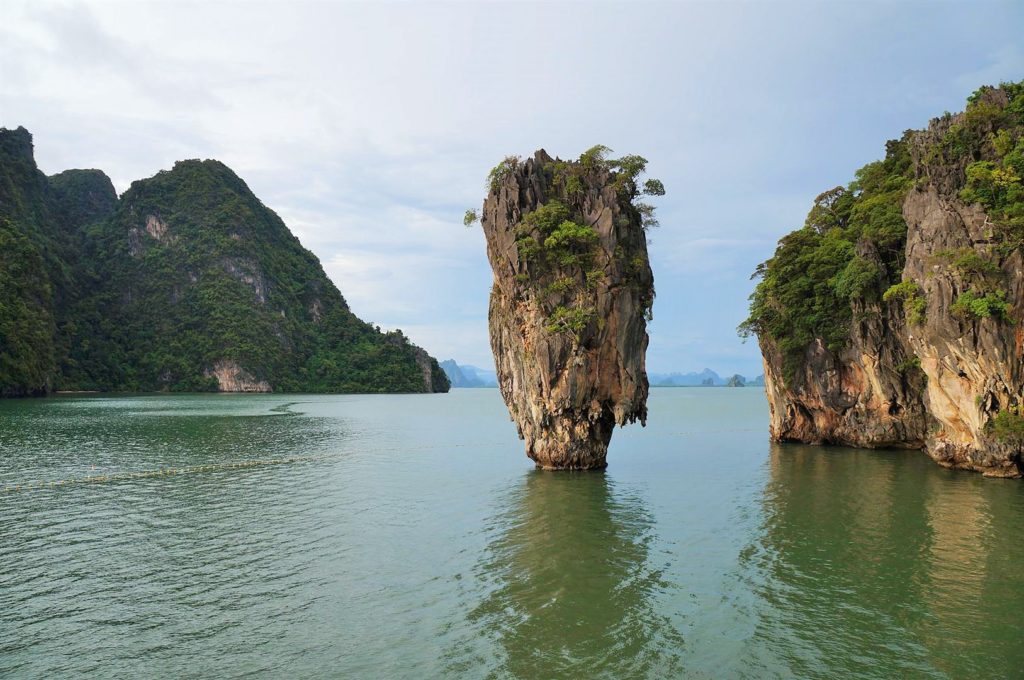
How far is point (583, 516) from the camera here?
68.4 feet

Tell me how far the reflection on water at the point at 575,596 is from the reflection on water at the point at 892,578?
7.83 ft

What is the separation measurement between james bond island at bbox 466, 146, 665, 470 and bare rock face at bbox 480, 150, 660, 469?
5cm

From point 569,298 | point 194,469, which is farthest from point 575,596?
point 194,469

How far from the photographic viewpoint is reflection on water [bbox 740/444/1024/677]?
10523 mm

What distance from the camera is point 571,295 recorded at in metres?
28.4

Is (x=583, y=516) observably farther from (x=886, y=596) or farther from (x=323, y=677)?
(x=323, y=677)

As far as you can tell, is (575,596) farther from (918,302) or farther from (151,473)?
(151,473)

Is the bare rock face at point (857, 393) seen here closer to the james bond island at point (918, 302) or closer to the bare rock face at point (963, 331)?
the james bond island at point (918, 302)

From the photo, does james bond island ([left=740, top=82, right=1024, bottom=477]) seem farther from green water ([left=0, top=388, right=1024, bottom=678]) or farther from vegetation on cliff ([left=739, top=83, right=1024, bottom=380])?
green water ([left=0, top=388, right=1024, bottom=678])

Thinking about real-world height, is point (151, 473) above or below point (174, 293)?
below

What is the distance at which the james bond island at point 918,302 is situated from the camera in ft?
79.9

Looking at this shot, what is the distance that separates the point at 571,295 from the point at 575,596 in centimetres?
1705

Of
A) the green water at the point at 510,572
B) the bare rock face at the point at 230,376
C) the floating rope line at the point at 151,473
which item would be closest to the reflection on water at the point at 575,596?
the green water at the point at 510,572

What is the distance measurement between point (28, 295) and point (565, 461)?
10762 centimetres
